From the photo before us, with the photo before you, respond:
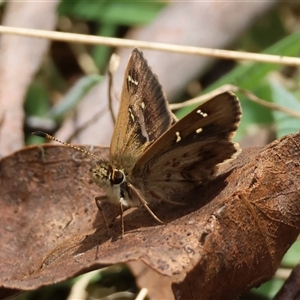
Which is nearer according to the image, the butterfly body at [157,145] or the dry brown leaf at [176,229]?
the dry brown leaf at [176,229]

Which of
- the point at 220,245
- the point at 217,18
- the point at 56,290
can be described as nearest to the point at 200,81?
the point at 217,18

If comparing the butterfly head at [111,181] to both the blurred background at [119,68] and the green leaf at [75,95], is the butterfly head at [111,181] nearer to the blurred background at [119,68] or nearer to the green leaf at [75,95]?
the blurred background at [119,68]

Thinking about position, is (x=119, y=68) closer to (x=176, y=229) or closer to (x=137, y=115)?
(x=137, y=115)

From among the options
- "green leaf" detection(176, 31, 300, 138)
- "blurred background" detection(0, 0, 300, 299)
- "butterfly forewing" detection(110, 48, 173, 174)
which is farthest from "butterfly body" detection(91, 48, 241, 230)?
"green leaf" detection(176, 31, 300, 138)

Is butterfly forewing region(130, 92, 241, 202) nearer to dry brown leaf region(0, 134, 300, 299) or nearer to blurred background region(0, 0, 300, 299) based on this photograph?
dry brown leaf region(0, 134, 300, 299)

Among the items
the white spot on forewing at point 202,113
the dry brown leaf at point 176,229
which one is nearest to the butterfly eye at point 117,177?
the dry brown leaf at point 176,229

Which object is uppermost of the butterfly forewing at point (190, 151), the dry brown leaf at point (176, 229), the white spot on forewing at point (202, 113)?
the white spot on forewing at point (202, 113)

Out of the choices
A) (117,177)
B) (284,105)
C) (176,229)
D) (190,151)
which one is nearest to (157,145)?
(190,151)

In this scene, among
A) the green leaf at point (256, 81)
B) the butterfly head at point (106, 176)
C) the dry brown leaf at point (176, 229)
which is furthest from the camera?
the green leaf at point (256, 81)
